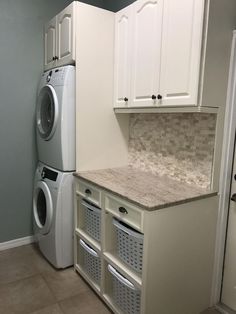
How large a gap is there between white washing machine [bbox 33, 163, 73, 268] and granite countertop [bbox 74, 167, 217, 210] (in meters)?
0.18

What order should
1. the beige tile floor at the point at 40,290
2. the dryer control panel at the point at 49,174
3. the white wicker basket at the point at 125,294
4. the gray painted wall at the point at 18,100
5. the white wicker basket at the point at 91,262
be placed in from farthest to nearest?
the gray painted wall at the point at 18,100, the dryer control panel at the point at 49,174, the white wicker basket at the point at 91,262, the beige tile floor at the point at 40,290, the white wicker basket at the point at 125,294

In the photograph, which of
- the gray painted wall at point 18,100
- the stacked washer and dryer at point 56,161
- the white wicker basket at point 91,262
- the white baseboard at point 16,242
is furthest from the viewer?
the white baseboard at point 16,242

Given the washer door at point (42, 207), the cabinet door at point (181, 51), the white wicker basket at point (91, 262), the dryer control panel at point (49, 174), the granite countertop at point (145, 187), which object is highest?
the cabinet door at point (181, 51)

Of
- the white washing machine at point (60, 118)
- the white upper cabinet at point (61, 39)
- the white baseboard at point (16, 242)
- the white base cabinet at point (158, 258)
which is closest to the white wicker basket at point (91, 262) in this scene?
the white base cabinet at point (158, 258)

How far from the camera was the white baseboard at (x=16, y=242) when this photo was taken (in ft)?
8.19

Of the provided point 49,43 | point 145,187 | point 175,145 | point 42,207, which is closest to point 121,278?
point 145,187

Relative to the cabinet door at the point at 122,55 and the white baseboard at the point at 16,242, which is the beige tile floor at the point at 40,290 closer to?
the white baseboard at the point at 16,242

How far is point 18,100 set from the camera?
239 centimetres

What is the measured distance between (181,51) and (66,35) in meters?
1.00

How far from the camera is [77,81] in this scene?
1978mm

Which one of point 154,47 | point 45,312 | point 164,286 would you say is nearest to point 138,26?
point 154,47

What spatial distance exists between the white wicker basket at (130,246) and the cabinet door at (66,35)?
132cm

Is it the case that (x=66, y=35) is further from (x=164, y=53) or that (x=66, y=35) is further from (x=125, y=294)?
(x=125, y=294)

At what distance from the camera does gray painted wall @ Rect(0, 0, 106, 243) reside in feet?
7.49
